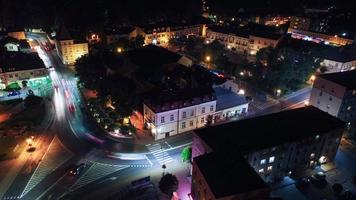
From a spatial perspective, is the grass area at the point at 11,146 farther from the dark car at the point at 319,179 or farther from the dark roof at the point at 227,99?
the dark car at the point at 319,179

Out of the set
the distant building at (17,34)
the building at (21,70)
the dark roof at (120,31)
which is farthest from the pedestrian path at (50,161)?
the distant building at (17,34)

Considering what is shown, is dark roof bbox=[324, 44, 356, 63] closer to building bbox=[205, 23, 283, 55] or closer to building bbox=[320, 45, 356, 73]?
building bbox=[320, 45, 356, 73]

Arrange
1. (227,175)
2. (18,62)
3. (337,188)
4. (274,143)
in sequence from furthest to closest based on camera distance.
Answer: (18,62)
(274,143)
(337,188)
(227,175)

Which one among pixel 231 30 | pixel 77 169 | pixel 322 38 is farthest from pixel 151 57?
pixel 322 38

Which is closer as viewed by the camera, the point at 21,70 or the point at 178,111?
the point at 178,111

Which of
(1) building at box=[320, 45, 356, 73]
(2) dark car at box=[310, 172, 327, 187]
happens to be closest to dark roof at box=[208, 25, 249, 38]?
(1) building at box=[320, 45, 356, 73]

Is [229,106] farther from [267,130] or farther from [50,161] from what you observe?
[50,161]
